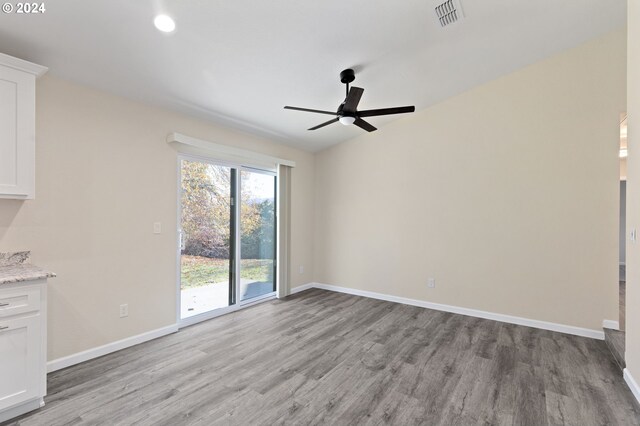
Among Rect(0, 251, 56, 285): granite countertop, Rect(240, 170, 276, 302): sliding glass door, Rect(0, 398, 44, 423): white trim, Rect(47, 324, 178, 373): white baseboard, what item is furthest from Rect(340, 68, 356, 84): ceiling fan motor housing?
Rect(0, 398, 44, 423): white trim

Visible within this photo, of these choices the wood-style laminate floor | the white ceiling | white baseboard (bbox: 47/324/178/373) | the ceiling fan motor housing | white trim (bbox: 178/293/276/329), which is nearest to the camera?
the wood-style laminate floor

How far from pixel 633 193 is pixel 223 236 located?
4246mm

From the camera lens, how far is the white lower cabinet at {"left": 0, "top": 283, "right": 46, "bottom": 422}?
73.0 inches

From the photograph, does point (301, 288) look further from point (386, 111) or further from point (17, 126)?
point (17, 126)

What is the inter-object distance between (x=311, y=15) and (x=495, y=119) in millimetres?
2923

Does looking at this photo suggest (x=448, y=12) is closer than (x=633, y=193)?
No

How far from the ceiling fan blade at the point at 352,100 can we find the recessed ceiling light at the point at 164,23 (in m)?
1.47

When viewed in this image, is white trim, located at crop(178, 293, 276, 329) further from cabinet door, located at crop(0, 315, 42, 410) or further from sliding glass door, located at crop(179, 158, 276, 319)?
cabinet door, located at crop(0, 315, 42, 410)

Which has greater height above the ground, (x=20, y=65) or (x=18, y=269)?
(x=20, y=65)

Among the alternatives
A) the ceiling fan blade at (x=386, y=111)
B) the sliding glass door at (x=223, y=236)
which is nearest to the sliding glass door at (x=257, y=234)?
the sliding glass door at (x=223, y=236)

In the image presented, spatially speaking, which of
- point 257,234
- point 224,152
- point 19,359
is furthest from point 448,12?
point 19,359

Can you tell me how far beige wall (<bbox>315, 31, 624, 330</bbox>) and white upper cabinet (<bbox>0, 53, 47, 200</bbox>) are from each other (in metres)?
4.07

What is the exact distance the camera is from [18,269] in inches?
84.5

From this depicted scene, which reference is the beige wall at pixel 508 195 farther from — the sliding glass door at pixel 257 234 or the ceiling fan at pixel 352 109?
the ceiling fan at pixel 352 109
